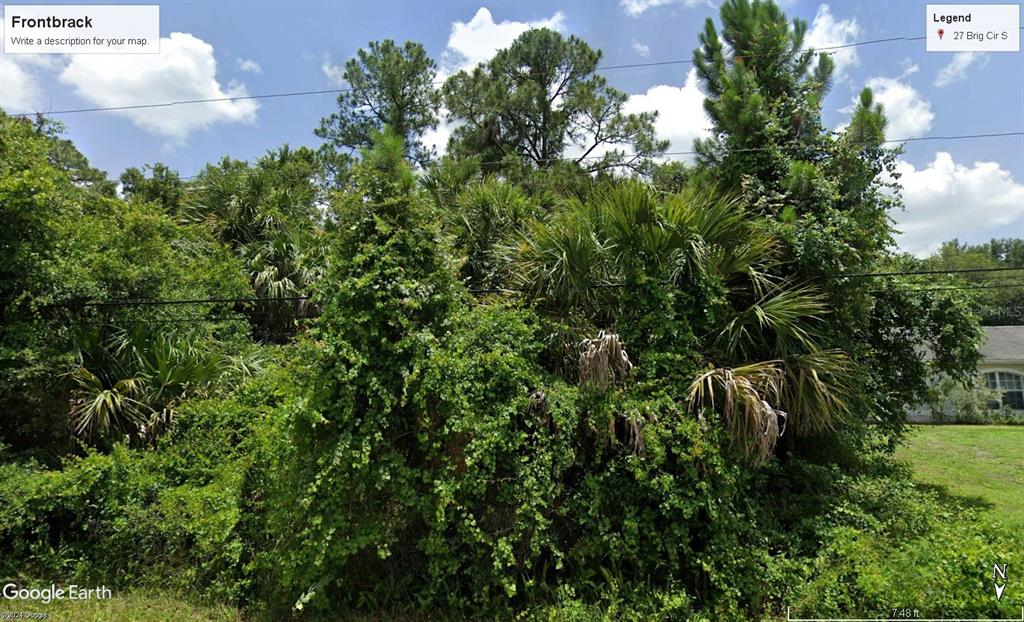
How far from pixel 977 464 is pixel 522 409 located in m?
12.1

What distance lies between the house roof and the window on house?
676mm

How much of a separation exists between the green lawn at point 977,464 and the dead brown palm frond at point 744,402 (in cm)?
367

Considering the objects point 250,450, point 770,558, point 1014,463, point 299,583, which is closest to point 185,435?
point 250,450

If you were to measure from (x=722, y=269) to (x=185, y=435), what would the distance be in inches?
258

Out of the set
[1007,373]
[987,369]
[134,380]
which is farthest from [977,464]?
[134,380]

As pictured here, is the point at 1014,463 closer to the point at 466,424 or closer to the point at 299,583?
the point at 466,424

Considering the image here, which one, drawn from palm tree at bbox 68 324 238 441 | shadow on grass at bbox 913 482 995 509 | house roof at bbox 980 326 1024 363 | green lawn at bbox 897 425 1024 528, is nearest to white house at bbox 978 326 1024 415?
house roof at bbox 980 326 1024 363

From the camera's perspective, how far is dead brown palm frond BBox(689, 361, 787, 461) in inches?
177

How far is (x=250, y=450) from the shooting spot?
521cm

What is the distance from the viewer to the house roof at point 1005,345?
20719 millimetres

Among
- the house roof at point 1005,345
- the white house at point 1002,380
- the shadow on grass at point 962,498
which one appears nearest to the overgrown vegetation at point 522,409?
the shadow on grass at point 962,498

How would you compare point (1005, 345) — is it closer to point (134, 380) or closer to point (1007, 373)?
point (1007, 373)

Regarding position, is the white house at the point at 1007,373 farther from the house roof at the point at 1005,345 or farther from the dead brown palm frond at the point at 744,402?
the dead brown palm frond at the point at 744,402

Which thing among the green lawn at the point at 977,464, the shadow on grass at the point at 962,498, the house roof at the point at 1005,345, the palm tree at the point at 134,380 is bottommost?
the green lawn at the point at 977,464
